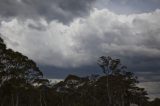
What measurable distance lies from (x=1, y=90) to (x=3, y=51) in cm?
662

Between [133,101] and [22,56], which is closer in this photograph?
[22,56]

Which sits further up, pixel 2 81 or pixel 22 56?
pixel 22 56

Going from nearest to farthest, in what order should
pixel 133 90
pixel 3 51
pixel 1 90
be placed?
1. pixel 3 51
2. pixel 1 90
3. pixel 133 90

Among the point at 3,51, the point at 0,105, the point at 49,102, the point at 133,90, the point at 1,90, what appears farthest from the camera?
the point at 49,102

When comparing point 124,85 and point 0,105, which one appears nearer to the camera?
point 0,105

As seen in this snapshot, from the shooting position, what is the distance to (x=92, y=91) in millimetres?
80812

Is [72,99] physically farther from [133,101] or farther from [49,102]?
[133,101]

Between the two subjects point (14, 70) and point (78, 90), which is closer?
point (14, 70)

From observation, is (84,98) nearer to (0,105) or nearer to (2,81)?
(0,105)

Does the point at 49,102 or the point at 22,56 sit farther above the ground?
the point at 22,56

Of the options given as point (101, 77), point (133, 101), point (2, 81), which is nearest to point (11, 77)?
point (2, 81)

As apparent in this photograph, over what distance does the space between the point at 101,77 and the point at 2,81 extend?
89.8 feet

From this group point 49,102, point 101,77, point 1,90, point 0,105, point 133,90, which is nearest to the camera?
point 1,90

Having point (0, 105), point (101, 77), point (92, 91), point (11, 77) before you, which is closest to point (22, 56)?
point (11, 77)
